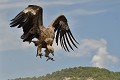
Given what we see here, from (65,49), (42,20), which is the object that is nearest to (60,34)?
(65,49)

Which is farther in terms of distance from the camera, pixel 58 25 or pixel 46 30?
pixel 58 25

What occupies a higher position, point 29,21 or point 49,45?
point 29,21

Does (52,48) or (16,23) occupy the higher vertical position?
(16,23)

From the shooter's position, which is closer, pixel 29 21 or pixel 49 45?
pixel 49 45

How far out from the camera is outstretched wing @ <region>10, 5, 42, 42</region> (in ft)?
52.5

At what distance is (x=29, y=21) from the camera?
1658 cm

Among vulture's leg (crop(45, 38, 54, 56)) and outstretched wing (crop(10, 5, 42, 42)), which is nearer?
vulture's leg (crop(45, 38, 54, 56))

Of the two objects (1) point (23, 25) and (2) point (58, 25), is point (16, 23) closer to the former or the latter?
(1) point (23, 25)

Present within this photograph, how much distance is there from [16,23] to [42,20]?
884mm

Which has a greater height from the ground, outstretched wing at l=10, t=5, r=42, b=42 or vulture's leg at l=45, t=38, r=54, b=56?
outstretched wing at l=10, t=5, r=42, b=42

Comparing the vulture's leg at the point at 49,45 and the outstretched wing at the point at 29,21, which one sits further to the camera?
the outstretched wing at the point at 29,21

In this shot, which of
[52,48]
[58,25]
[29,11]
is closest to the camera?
[52,48]

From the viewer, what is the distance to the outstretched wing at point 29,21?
16.0 meters

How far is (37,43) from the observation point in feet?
51.1
